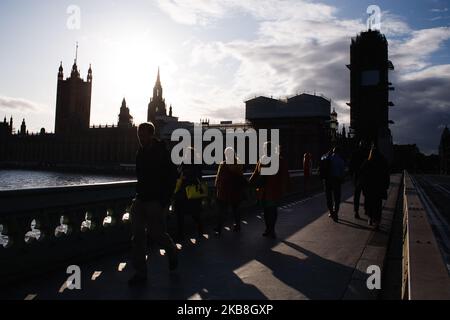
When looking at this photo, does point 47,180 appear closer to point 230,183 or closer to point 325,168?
point 325,168

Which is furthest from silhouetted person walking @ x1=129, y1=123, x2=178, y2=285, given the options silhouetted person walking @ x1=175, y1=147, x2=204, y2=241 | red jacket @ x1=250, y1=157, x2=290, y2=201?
red jacket @ x1=250, y1=157, x2=290, y2=201

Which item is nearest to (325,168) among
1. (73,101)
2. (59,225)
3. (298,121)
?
(59,225)

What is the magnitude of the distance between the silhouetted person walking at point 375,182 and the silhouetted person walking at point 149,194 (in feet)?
18.5

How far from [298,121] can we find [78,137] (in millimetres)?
80421

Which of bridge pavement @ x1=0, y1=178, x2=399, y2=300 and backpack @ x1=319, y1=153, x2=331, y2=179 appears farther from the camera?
backpack @ x1=319, y1=153, x2=331, y2=179

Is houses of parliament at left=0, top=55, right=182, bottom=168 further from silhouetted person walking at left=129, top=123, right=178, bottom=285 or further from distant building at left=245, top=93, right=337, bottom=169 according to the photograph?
silhouetted person walking at left=129, top=123, right=178, bottom=285

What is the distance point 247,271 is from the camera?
5.59m

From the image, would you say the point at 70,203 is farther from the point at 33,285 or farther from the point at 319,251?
the point at 319,251

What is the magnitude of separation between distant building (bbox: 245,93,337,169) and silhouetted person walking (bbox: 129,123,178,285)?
88.5m

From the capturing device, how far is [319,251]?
22.5 ft

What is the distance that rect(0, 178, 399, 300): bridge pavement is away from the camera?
4633mm

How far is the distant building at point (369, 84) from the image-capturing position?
107 m

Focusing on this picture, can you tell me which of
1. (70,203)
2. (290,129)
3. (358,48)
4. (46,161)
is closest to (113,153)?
(46,161)
